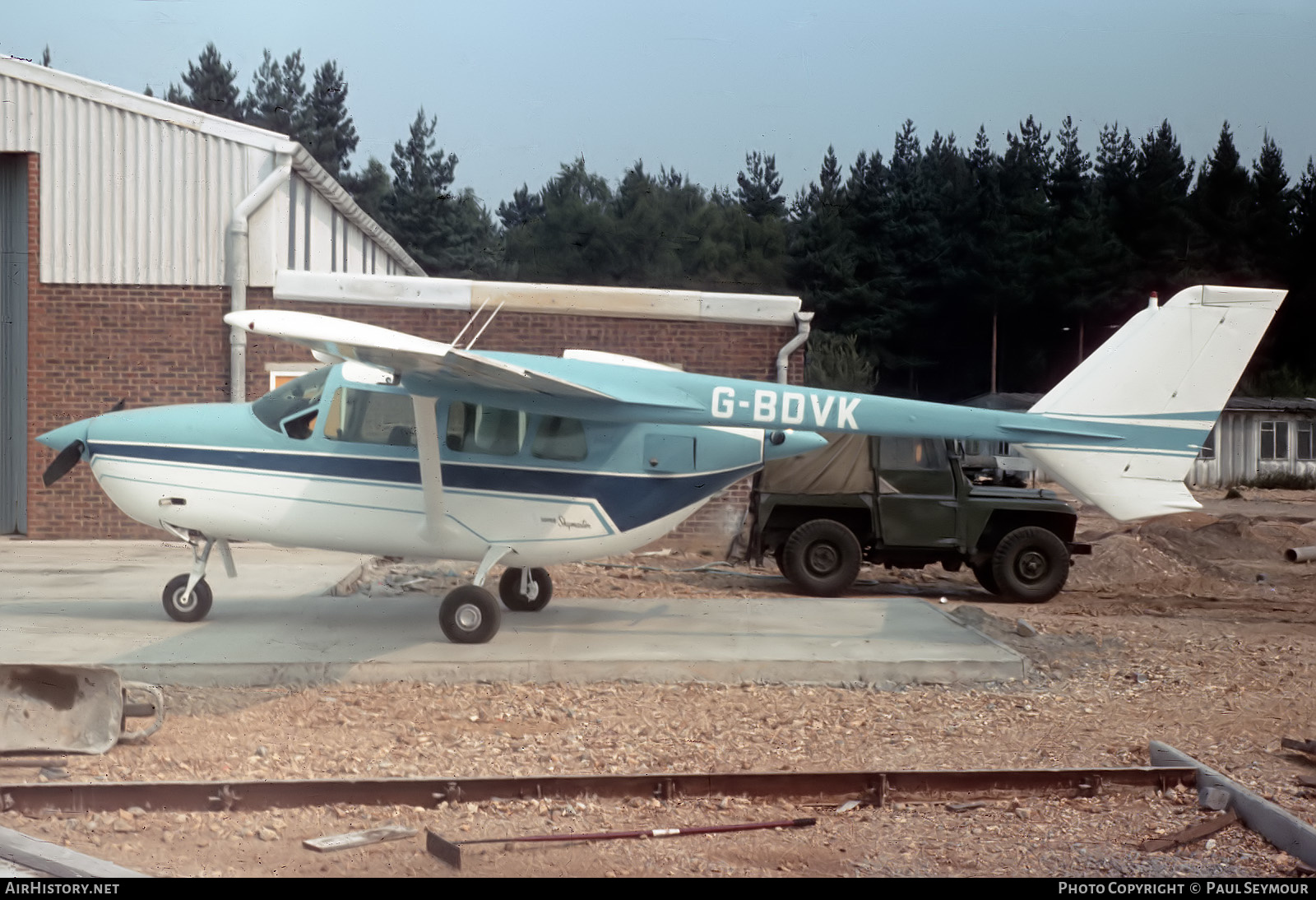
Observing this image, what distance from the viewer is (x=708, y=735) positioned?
717cm

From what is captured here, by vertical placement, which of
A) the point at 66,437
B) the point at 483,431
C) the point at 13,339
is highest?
the point at 13,339

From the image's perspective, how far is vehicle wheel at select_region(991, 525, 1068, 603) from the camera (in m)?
13.5

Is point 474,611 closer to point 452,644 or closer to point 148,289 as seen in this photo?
point 452,644

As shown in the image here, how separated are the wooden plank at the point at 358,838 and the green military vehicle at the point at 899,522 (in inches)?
341

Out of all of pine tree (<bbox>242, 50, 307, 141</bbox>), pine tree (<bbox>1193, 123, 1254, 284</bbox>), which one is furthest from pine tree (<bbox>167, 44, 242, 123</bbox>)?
pine tree (<bbox>1193, 123, 1254, 284</bbox>)

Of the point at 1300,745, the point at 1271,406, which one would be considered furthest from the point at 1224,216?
the point at 1300,745

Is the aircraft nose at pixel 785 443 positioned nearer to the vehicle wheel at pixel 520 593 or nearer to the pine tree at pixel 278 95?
the vehicle wheel at pixel 520 593

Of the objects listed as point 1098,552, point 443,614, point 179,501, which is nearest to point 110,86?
point 179,501

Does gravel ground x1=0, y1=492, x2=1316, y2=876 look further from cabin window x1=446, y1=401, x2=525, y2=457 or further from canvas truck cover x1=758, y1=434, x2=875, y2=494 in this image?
canvas truck cover x1=758, y1=434, x2=875, y2=494

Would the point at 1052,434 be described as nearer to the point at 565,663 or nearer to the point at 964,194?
the point at 565,663

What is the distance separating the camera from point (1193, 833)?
17.3 feet

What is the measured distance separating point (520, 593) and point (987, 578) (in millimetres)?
5851

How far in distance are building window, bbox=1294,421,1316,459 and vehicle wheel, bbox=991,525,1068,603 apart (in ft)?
88.2

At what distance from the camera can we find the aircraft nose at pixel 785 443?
9.59 metres
